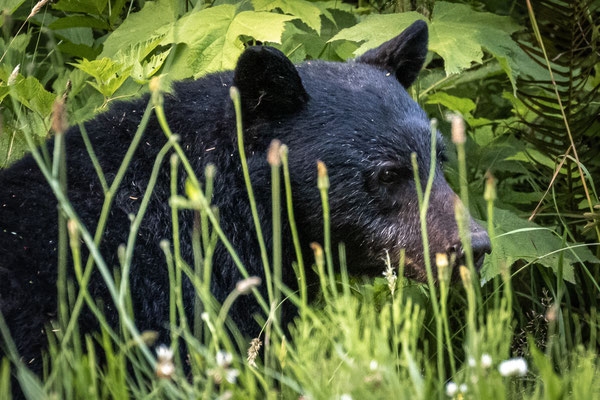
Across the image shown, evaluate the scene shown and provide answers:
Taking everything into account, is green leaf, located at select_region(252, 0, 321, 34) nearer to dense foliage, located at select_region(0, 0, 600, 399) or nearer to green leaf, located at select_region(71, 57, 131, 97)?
dense foliage, located at select_region(0, 0, 600, 399)

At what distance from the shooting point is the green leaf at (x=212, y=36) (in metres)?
3.39

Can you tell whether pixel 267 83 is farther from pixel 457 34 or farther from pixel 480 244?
pixel 457 34

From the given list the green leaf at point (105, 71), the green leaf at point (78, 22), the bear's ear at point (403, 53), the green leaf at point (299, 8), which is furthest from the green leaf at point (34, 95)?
the bear's ear at point (403, 53)

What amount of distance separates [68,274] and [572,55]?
9.53 feet

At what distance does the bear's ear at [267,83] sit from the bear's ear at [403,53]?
0.60 metres

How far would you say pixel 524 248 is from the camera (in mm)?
3572

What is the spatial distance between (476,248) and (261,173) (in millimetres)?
857

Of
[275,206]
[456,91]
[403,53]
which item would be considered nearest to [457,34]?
[403,53]

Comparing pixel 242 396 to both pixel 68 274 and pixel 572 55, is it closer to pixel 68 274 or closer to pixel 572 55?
pixel 68 274

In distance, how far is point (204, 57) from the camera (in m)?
3.45

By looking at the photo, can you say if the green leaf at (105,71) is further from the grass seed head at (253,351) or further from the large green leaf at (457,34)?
the grass seed head at (253,351)

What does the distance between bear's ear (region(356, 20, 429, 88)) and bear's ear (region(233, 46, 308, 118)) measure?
60cm

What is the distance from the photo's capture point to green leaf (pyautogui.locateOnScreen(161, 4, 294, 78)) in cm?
339


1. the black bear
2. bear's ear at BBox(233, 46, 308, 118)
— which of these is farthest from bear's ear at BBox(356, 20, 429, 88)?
bear's ear at BBox(233, 46, 308, 118)
